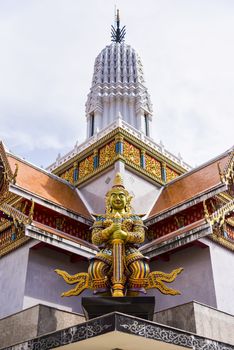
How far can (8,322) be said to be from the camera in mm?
7102

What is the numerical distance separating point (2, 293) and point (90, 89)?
10.3 meters

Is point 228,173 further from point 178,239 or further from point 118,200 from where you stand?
point 118,200

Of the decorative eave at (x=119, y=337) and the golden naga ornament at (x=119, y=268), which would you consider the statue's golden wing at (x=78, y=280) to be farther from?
the decorative eave at (x=119, y=337)

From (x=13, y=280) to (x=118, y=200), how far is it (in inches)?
208

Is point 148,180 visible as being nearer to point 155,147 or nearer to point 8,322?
point 155,147

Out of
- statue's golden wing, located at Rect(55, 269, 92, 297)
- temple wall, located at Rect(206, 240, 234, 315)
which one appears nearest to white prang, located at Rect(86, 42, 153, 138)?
temple wall, located at Rect(206, 240, 234, 315)

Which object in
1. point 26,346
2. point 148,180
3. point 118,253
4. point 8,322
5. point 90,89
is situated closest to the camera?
point 26,346

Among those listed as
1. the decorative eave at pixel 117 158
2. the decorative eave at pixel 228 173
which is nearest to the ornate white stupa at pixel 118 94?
the decorative eave at pixel 117 158

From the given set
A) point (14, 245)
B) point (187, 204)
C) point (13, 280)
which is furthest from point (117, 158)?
point (13, 280)

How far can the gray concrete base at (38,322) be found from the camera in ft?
20.7

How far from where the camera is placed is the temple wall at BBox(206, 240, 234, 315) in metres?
10.4

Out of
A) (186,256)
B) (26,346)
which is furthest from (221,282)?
(26,346)

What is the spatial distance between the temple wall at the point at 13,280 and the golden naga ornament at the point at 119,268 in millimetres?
4679

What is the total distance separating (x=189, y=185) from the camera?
1360cm
